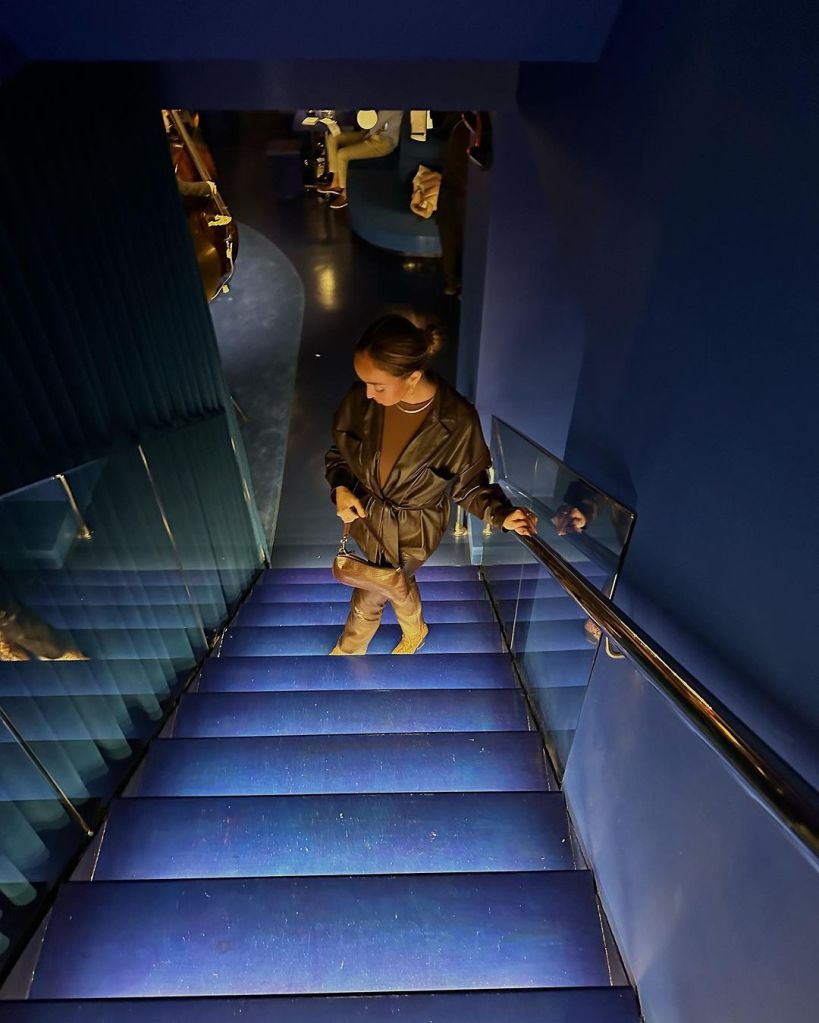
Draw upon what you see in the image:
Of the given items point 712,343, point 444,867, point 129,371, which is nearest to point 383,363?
point 712,343

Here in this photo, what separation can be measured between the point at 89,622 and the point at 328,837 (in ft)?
3.41

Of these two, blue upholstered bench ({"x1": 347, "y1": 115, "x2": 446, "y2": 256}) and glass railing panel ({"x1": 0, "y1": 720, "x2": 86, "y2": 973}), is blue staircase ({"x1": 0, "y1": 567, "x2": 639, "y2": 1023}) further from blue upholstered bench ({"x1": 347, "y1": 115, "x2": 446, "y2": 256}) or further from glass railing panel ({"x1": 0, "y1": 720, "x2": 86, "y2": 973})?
blue upholstered bench ({"x1": 347, "y1": 115, "x2": 446, "y2": 256})

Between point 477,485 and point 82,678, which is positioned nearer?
point 82,678

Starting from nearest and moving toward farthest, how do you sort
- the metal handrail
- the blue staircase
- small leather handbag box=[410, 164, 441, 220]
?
1. the metal handrail
2. the blue staircase
3. small leather handbag box=[410, 164, 441, 220]

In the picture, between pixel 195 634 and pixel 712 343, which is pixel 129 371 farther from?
pixel 712 343

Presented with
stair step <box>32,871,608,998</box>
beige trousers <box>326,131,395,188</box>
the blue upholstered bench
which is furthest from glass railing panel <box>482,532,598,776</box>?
beige trousers <box>326,131,395,188</box>

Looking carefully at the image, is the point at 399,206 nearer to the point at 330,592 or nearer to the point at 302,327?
the point at 302,327

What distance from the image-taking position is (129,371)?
2.85m

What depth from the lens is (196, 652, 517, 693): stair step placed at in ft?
10.4

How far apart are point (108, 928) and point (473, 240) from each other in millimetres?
4163

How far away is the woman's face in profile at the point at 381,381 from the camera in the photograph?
2.09 m

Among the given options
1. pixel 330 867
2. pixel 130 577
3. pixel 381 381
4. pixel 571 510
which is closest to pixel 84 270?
pixel 130 577

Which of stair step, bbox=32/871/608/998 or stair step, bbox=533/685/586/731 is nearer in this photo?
stair step, bbox=32/871/608/998

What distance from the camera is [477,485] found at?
8.43 feet
